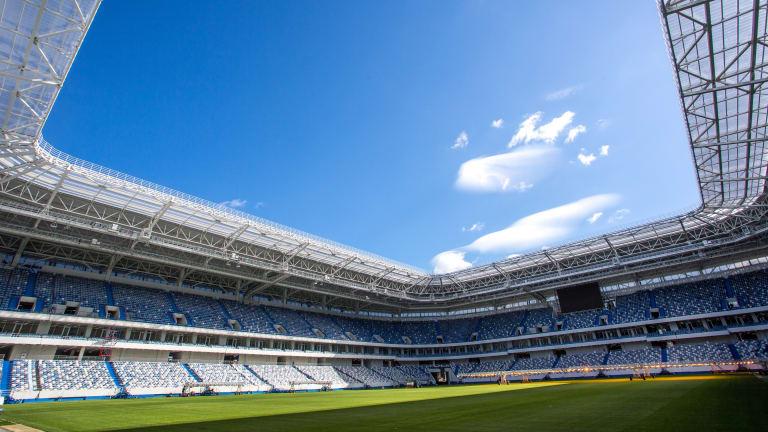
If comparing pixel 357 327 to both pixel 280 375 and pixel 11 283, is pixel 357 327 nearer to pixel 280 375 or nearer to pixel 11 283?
pixel 280 375

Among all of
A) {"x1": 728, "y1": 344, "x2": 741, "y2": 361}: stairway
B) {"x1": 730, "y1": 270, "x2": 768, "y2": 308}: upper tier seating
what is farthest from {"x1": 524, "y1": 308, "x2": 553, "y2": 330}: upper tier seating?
{"x1": 730, "y1": 270, "x2": 768, "y2": 308}: upper tier seating

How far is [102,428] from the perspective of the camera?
13180mm

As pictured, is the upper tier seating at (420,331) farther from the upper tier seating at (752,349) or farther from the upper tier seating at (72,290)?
the upper tier seating at (72,290)

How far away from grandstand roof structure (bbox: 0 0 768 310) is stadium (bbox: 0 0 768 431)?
0.17 metres

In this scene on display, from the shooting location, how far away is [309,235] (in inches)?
1614

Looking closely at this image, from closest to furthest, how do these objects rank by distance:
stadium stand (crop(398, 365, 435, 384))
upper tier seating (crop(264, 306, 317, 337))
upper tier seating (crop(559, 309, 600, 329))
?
upper tier seating (crop(264, 306, 317, 337)) < upper tier seating (crop(559, 309, 600, 329)) < stadium stand (crop(398, 365, 435, 384))

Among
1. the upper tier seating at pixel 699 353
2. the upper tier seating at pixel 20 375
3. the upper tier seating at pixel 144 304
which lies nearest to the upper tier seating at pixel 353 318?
the upper tier seating at pixel 144 304

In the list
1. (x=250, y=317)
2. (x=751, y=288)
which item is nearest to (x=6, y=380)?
(x=250, y=317)

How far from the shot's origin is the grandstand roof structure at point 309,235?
1695cm

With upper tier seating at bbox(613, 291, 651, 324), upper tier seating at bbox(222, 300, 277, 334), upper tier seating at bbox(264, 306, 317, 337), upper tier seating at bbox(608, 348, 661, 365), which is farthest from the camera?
upper tier seating at bbox(264, 306, 317, 337)

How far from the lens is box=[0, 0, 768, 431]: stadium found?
650 inches

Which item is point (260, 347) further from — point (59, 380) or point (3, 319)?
point (3, 319)

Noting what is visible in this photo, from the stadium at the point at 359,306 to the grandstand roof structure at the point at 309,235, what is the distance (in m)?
0.17

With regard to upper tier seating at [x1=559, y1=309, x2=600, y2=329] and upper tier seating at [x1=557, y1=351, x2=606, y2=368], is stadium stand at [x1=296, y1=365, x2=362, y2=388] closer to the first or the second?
upper tier seating at [x1=557, y1=351, x2=606, y2=368]
